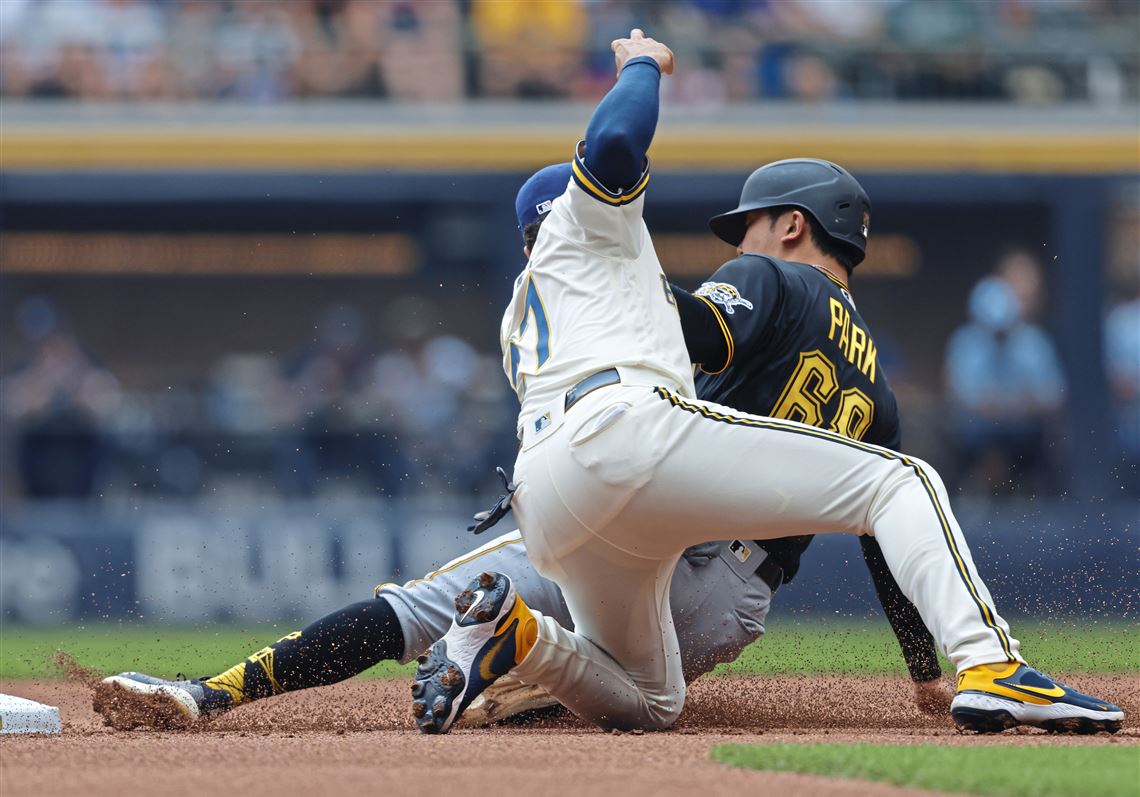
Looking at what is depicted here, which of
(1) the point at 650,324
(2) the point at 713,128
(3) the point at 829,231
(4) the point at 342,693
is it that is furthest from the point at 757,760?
(2) the point at 713,128

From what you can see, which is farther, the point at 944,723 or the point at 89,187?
the point at 89,187

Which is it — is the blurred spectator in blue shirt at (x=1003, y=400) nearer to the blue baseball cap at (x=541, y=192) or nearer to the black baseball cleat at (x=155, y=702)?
the blue baseball cap at (x=541, y=192)

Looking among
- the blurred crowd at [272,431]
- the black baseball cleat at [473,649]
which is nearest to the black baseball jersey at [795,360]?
the black baseball cleat at [473,649]

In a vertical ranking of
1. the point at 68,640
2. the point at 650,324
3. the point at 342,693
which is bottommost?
the point at 68,640

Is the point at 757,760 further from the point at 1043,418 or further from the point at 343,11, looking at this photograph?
the point at 343,11

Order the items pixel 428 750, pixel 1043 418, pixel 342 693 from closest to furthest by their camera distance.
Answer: pixel 428 750, pixel 342 693, pixel 1043 418

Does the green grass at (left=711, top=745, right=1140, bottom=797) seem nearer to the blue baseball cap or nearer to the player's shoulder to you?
the player's shoulder
